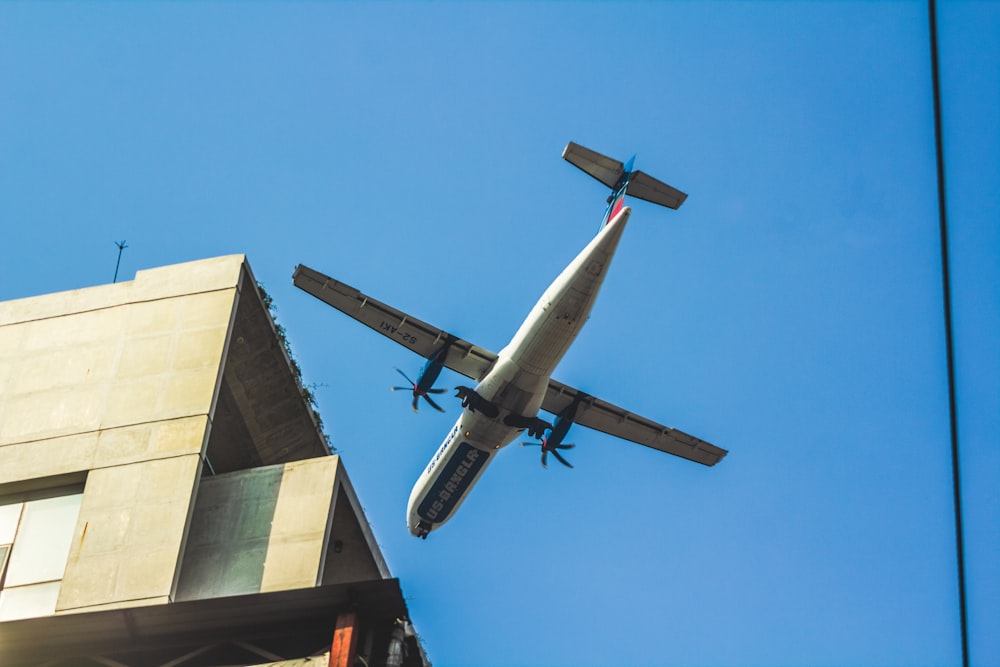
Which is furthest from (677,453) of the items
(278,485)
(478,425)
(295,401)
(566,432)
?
(278,485)

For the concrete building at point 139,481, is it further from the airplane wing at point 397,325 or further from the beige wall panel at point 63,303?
the airplane wing at point 397,325

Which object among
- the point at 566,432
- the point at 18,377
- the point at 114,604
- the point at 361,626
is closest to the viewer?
the point at 361,626

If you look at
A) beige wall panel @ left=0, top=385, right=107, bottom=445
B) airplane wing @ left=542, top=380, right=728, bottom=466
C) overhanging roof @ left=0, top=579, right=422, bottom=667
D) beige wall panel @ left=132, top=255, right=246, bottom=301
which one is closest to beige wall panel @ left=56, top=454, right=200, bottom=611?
beige wall panel @ left=0, top=385, right=107, bottom=445

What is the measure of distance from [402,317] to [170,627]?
18.0 metres

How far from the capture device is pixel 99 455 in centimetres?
2720

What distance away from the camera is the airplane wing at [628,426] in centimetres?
3969

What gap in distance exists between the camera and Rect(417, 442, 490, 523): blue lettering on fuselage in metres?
36.5

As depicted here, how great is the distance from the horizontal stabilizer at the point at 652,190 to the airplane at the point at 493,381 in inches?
1.3

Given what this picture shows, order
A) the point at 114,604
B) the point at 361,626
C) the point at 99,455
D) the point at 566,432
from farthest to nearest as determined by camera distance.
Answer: the point at 566,432 → the point at 99,455 → the point at 114,604 → the point at 361,626

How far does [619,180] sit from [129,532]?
19726 millimetres

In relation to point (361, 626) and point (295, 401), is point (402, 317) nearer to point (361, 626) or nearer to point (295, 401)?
point (295, 401)

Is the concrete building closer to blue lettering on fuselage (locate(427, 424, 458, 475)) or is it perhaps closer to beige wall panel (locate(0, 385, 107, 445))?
beige wall panel (locate(0, 385, 107, 445))

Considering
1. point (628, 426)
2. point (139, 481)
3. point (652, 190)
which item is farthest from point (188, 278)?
point (628, 426)

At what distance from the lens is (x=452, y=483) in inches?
1473
